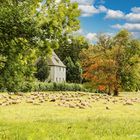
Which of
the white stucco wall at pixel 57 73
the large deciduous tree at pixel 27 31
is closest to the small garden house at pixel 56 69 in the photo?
the white stucco wall at pixel 57 73

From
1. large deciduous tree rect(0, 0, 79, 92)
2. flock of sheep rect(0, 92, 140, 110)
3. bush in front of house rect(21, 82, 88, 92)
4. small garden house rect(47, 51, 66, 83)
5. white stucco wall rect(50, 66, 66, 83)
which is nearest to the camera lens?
large deciduous tree rect(0, 0, 79, 92)

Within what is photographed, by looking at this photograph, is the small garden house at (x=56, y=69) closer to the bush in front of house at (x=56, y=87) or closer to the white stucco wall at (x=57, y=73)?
the white stucco wall at (x=57, y=73)

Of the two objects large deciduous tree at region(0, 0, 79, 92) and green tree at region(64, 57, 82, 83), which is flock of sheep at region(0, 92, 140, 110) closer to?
large deciduous tree at region(0, 0, 79, 92)

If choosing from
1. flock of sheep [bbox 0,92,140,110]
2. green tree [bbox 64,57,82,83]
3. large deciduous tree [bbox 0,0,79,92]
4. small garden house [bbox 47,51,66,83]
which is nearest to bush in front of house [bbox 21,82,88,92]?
green tree [bbox 64,57,82,83]

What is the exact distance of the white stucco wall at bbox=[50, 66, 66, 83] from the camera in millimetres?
101206

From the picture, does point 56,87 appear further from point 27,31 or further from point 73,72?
point 27,31

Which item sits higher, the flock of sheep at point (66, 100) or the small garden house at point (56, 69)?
the small garden house at point (56, 69)

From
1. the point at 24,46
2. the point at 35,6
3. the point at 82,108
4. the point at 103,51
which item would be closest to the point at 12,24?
the point at 24,46

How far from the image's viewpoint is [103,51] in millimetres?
62969

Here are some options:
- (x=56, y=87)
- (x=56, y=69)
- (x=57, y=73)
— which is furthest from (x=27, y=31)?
(x=57, y=73)

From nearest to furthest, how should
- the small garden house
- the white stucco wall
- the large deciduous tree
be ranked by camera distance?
1. the large deciduous tree
2. the small garden house
3. the white stucco wall

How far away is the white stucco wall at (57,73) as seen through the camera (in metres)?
101

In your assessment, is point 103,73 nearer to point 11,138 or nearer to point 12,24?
point 12,24

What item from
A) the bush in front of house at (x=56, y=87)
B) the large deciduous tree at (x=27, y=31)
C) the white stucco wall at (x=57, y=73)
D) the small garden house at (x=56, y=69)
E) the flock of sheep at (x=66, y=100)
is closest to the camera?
the large deciduous tree at (x=27, y=31)
